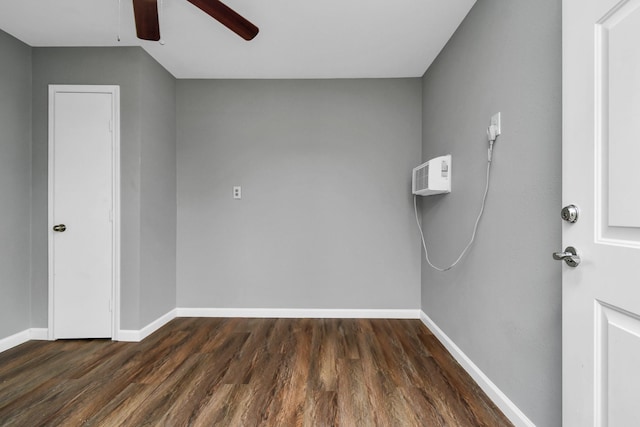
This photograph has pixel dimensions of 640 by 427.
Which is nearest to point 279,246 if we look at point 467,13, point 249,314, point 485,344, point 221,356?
point 249,314

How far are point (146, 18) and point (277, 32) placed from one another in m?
0.90

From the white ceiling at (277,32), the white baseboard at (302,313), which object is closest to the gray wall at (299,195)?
the white baseboard at (302,313)

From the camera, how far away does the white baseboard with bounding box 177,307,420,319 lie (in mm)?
2867

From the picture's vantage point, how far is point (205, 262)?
2.90m

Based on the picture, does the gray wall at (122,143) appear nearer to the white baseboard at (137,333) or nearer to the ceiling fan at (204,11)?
the white baseboard at (137,333)

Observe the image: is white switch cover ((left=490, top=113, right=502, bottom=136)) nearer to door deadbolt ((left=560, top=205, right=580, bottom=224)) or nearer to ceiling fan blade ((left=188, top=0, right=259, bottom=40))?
door deadbolt ((left=560, top=205, right=580, bottom=224))

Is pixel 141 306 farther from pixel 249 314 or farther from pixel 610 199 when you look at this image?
pixel 610 199

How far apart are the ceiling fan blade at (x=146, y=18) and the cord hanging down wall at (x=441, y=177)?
188 cm

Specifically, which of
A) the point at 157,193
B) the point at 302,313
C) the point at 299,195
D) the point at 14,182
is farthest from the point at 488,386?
the point at 14,182

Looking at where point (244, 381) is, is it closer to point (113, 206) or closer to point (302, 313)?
point (302, 313)

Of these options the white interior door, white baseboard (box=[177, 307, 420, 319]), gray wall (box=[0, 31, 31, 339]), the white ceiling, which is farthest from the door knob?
gray wall (box=[0, 31, 31, 339])

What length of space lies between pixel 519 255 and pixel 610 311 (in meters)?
0.58

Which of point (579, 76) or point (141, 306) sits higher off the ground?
point (579, 76)

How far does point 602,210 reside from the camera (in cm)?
87
